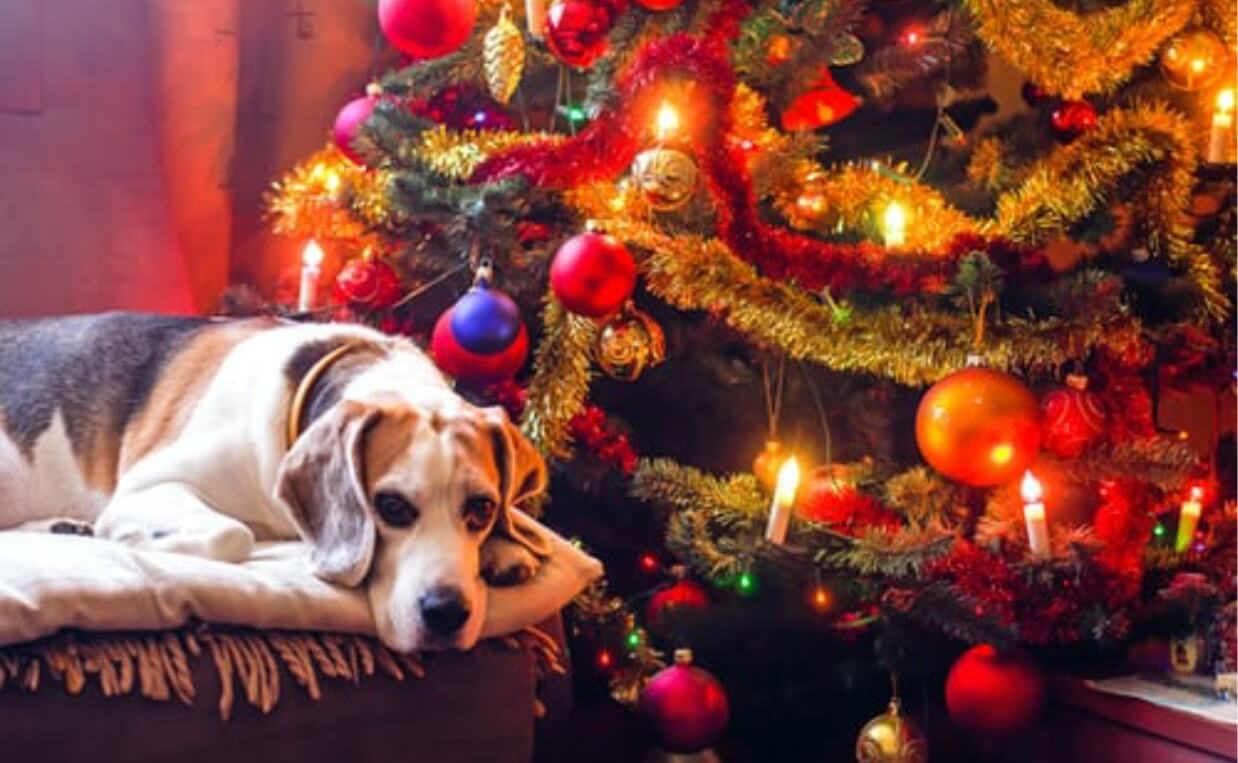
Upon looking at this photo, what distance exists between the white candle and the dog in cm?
60

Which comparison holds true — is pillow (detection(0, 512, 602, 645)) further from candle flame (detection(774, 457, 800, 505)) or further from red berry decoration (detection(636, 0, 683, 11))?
red berry decoration (detection(636, 0, 683, 11))

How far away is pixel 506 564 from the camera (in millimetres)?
1608

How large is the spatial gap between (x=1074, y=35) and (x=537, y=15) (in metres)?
0.85

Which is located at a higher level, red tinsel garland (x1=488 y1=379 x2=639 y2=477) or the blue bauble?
the blue bauble

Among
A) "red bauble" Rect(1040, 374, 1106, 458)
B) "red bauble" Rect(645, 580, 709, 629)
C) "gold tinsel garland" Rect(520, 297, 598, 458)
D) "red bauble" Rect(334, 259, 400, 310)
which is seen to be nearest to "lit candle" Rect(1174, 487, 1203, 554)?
"red bauble" Rect(1040, 374, 1106, 458)

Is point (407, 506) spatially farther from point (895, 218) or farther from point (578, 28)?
point (895, 218)

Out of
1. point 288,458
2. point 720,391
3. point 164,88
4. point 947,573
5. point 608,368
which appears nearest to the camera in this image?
point 288,458

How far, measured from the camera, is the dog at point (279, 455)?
155 centimetres

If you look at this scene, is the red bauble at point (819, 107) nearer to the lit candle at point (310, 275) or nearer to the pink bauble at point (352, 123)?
the pink bauble at point (352, 123)

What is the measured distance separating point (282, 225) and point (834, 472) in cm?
106

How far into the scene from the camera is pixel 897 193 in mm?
2324

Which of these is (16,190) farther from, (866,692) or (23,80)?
(866,692)

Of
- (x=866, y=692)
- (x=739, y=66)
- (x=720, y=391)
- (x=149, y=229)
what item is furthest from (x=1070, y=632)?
(x=149, y=229)

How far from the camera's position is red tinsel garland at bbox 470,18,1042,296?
6.48 feet
